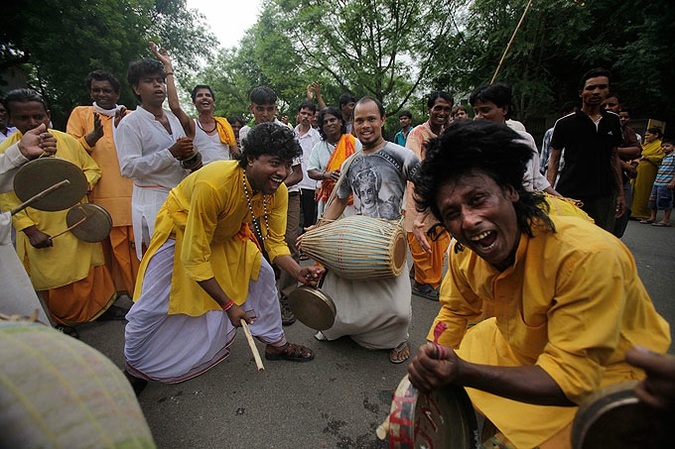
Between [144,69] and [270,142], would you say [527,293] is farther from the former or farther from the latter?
[144,69]

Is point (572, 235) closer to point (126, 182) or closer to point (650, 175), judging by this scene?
point (126, 182)

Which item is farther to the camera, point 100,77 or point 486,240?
point 100,77

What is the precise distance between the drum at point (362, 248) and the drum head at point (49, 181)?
1.70 m

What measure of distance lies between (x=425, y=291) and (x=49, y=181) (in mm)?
3419

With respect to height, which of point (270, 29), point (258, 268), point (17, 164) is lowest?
point (258, 268)

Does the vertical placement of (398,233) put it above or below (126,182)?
below

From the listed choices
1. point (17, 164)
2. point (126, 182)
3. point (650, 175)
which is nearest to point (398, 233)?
point (17, 164)

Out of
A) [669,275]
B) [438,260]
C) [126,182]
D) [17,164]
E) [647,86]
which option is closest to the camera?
[17,164]

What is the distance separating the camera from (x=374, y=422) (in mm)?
2068

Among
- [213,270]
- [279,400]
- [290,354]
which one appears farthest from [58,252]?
[279,400]

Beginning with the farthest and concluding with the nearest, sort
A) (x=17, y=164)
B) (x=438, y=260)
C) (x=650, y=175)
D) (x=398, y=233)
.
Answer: (x=650, y=175) < (x=438, y=260) < (x=398, y=233) < (x=17, y=164)

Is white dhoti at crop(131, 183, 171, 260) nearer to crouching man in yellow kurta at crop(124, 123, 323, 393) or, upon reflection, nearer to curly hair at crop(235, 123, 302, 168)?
crouching man in yellow kurta at crop(124, 123, 323, 393)

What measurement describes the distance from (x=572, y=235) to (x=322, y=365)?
200 centimetres

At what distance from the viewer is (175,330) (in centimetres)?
244
